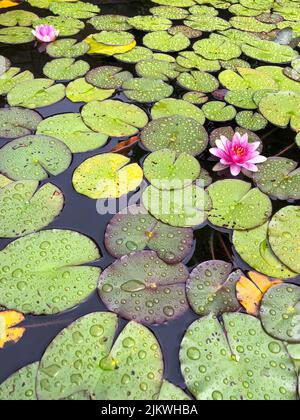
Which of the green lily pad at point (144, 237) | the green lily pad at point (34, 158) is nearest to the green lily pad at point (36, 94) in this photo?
the green lily pad at point (34, 158)

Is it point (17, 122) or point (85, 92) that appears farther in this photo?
point (85, 92)

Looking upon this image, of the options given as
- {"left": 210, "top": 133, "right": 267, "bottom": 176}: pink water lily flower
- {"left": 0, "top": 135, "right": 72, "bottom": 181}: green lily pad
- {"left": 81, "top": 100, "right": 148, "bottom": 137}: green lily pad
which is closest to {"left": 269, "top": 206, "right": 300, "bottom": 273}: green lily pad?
{"left": 210, "top": 133, "right": 267, "bottom": 176}: pink water lily flower

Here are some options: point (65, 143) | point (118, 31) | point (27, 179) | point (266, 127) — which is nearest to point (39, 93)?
point (65, 143)

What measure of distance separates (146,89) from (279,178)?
979 millimetres

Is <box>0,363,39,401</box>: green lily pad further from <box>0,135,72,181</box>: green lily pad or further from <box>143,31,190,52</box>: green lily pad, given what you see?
<box>143,31,190,52</box>: green lily pad

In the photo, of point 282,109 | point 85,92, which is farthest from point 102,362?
point 282,109

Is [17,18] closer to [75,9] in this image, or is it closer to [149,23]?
[75,9]

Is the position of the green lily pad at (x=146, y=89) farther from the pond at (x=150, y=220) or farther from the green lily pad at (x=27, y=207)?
the green lily pad at (x=27, y=207)

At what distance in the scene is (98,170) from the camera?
5.75 feet

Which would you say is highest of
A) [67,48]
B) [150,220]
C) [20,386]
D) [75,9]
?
[75,9]

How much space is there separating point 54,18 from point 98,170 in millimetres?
1828

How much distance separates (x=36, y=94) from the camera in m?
2.18

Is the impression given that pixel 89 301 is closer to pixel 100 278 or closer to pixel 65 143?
pixel 100 278

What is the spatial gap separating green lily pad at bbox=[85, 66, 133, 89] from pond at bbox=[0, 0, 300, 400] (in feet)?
0.04
